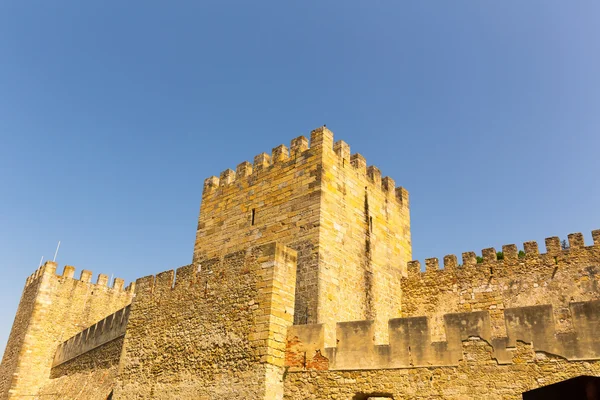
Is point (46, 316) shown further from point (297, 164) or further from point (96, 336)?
point (297, 164)

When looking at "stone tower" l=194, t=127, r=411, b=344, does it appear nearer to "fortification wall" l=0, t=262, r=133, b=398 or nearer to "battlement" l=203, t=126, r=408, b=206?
"battlement" l=203, t=126, r=408, b=206

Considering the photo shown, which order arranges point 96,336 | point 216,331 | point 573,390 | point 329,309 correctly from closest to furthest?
point 573,390 < point 216,331 < point 329,309 < point 96,336

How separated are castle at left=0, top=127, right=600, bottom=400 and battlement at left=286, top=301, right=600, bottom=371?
0.7 inches

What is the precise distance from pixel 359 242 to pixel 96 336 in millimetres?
10701

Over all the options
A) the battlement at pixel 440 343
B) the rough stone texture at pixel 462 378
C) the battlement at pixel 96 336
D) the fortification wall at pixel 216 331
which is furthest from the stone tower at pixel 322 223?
the battlement at pixel 96 336

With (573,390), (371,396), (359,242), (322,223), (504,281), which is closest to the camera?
(573,390)

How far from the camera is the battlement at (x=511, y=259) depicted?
45.9 ft

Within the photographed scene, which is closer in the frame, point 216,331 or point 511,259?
point 216,331

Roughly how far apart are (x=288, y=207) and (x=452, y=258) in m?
5.61

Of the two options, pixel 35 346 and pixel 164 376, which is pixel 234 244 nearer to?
pixel 164 376

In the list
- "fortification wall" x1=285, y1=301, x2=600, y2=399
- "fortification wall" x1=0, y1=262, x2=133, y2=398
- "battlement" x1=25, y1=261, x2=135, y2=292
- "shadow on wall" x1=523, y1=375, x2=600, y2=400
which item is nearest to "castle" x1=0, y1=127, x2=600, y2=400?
"fortification wall" x1=285, y1=301, x2=600, y2=399

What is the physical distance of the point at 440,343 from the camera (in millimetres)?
8141

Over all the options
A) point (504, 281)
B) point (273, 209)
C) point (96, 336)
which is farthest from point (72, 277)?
point (504, 281)

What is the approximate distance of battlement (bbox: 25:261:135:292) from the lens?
25.5 metres
